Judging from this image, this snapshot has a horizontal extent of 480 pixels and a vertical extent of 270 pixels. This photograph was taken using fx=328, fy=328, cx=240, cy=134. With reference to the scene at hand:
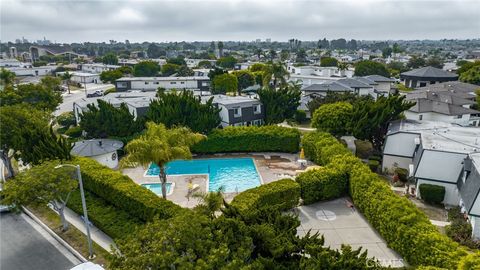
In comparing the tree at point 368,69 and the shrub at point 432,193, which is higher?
the tree at point 368,69

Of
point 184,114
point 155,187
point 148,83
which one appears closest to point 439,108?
point 184,114

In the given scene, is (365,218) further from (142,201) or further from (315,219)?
(142,201)

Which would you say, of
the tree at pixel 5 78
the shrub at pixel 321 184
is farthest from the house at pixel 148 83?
the shrub at pixel 321 184

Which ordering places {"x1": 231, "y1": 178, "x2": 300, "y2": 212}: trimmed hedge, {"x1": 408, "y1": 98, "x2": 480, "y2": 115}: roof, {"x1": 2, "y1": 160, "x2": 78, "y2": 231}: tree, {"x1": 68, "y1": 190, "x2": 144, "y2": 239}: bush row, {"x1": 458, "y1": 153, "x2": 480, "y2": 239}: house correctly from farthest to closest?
{"x1": 408, "y1": 98, "x2": 480, "y2": 115}: roof, {"x1": 231, "y1": 178, "x2": 300, "y2": 212}: trimmed hedge, {"x1": 68, "y1": 190, "x2": 144, "y2": 239}: bush row, {"x1": 458, "y1": 153, "x2": 480, "y2": 239}: house, {"x1": 2, "y1": 160, "x2": 78, "y2": 231}: tree

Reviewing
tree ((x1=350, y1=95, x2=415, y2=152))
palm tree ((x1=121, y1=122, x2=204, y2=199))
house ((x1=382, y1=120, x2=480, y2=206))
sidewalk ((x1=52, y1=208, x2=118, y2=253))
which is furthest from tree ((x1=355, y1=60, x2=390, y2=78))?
sidewalk ((x1=52, y1=208, x2=118, y2=253))

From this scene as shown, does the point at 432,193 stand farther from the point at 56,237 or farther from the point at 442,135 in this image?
the point at 56,237

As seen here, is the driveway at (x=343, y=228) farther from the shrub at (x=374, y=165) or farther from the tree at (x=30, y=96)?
the tree at (x=30, y=96)

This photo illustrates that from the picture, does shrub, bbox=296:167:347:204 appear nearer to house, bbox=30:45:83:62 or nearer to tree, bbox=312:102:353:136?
tree, bbox=312:102:353:136
